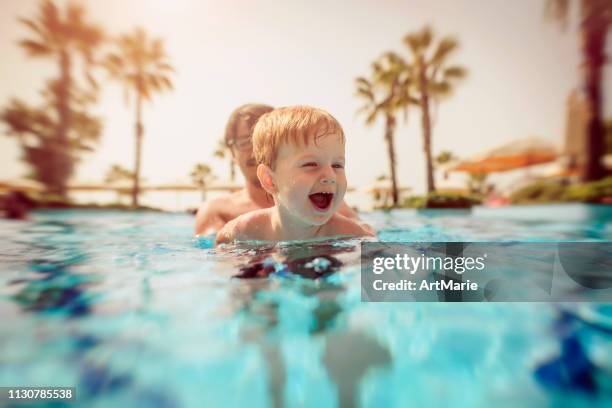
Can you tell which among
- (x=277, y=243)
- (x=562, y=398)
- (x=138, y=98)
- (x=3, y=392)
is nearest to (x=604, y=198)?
(x=277, y=243)

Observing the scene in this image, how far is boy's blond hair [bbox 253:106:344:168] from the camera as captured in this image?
7.25 feet

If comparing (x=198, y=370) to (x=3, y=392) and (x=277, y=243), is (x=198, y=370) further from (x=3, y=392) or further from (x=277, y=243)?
(x=277, y=243)

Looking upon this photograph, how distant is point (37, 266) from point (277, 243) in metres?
1.45

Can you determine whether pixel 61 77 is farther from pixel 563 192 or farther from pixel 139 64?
pixel 563 192

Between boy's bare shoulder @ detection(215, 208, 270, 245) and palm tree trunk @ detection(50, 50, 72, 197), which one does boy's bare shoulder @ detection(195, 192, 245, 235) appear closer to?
boy's bare shoulder @ detection(215, 208, 270, 245)

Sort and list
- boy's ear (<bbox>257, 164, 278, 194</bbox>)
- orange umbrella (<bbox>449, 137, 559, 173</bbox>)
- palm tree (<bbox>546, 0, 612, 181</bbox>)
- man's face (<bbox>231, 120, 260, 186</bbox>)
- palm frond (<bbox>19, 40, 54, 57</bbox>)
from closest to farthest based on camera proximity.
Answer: boy's ear (<bbox>257, 164, 278, 194</bbox>)
man's face (<bbox>231, 120, 260, 186</bbox>)
palm tree (<bbox>546, 0, 612, 181</bbox>)
orange umbrella (<bbox>449, 137, 559, 173</bbox>)
palm frond (<bbox>19, 40, 54, 57</bbox>)

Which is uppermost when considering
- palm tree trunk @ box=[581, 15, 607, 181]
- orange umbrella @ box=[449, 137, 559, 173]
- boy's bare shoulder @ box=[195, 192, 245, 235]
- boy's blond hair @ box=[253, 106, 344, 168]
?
palm tree trunk @ box=[581, 15, 607, 181]

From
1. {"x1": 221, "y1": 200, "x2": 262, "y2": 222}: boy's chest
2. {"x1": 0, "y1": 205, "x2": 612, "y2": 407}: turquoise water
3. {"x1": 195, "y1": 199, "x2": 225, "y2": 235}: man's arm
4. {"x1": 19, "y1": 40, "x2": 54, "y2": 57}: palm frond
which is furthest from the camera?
{"x1": 19, "y1": 40, "x2": 54, "y2": 57}: palm frond

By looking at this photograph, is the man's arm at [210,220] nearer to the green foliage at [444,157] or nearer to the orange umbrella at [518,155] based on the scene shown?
the orange umbrella at [518,155]

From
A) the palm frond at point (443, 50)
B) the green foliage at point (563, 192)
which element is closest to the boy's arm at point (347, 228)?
the green foliage at point (563, 192)

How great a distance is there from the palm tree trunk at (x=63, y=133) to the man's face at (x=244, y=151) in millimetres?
23404

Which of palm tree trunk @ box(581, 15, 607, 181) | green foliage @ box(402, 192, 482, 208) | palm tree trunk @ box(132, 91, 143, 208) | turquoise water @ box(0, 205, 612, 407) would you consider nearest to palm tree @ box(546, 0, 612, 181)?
palm tree trunk @ box(581, 15, 607, 181)

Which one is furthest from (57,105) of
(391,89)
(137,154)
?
(391,89)

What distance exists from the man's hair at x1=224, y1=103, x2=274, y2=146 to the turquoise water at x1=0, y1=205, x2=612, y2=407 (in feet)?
5.98
